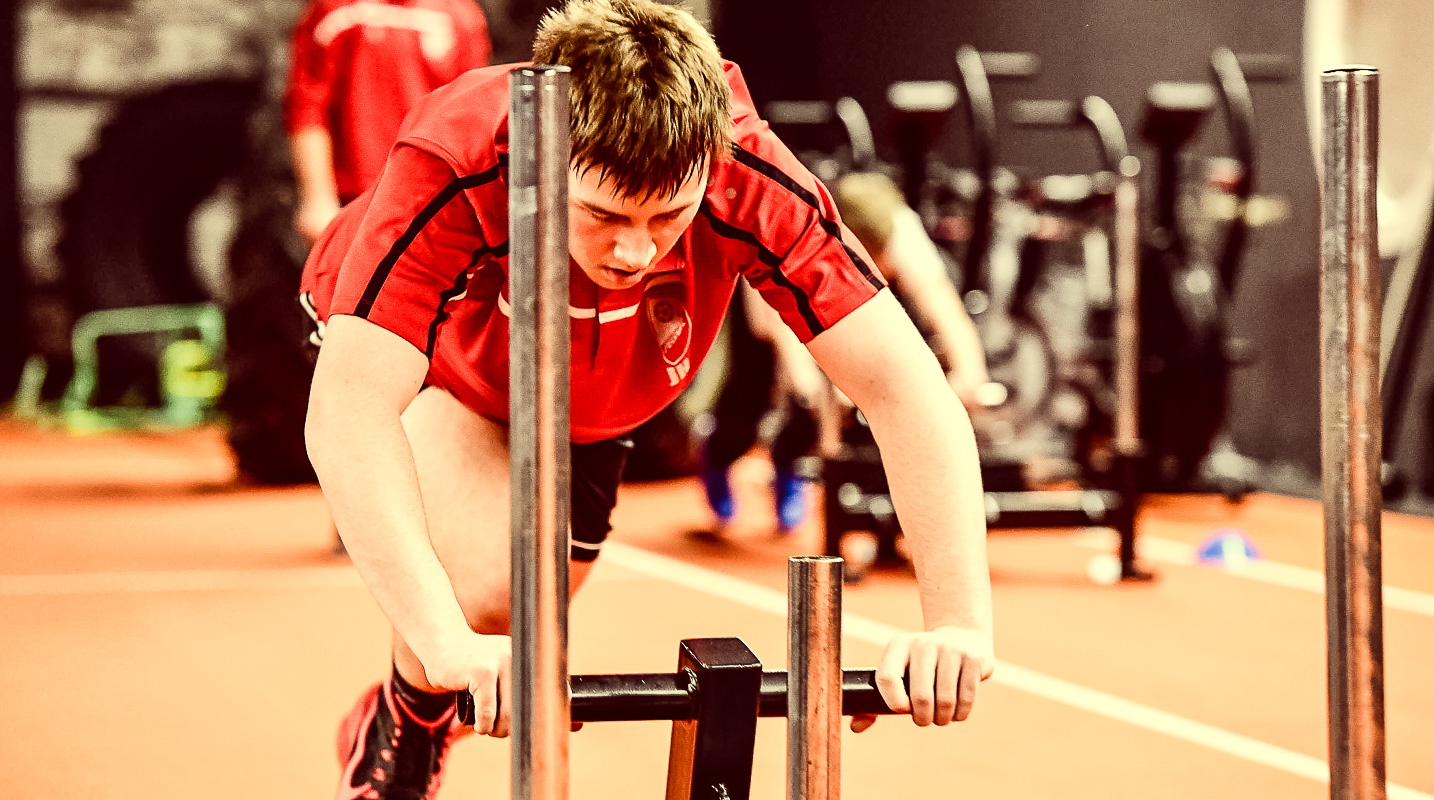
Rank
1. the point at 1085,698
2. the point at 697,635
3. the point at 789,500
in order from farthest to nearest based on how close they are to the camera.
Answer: the point at 789,500 < the point at 697,635 < the point at 1085,698

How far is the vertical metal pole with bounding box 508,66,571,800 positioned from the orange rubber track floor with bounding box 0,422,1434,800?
45.5 inches

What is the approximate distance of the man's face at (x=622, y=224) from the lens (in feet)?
3.69

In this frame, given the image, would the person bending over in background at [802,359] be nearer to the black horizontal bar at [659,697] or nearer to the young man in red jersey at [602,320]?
the young man in red jersey at [602,320]

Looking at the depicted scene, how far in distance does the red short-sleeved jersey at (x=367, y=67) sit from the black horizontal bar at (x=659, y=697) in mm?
2332

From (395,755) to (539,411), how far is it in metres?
0.82

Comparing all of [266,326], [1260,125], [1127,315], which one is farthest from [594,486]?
[1260,125]

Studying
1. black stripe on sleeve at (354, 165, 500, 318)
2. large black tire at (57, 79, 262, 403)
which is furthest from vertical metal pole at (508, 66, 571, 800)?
large black tire at (57, 79, 262, 403)

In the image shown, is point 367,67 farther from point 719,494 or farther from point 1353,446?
point 1353,446

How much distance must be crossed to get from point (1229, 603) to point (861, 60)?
437 centimetres

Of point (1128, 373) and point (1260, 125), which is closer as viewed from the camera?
point (1128, 373)

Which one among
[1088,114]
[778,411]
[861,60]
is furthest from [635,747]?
[861,60]

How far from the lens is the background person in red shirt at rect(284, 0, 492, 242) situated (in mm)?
3186

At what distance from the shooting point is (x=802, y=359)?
3.82 meters

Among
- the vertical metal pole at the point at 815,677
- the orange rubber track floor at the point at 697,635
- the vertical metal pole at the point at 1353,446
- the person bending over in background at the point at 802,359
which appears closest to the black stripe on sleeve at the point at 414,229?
the vertical metal pole at the point at 815,677
